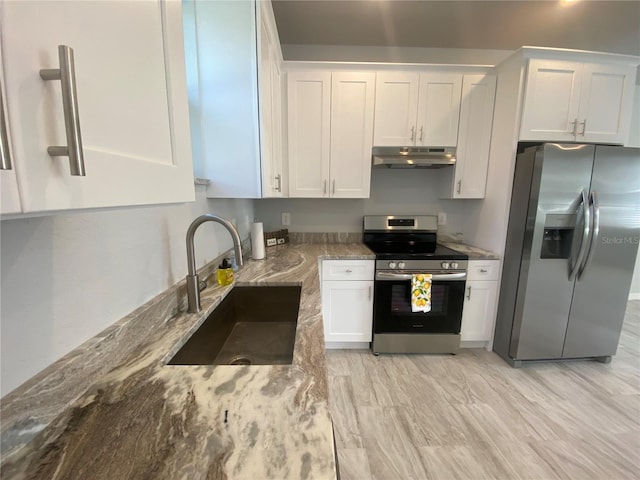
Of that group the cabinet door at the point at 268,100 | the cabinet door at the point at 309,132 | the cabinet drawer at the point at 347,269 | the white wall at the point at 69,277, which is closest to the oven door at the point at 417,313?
the cabinet drawer at the point at 347,269

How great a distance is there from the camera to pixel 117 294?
0.78m

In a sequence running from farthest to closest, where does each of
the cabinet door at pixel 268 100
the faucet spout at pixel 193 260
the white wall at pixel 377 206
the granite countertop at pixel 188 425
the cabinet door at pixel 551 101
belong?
the white wall at pixel 377 206, the cabinet door at pixel 551 101, the cabinet door at pixel 268 100, the faucet spout at pixel 193 260, the granite countertop at pixel 188 425

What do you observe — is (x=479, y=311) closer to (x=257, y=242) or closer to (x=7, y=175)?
(x=257, y=242)

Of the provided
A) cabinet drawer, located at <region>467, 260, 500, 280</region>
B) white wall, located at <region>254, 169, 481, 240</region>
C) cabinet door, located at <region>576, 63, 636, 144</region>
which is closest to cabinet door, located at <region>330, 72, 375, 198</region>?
white wall, located at <region>254, 169, 481, 240</region>

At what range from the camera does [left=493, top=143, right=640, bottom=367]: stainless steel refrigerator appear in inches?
73.4

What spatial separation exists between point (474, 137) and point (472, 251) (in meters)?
1.00

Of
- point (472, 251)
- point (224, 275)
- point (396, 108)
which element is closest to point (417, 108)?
point (396, 108)

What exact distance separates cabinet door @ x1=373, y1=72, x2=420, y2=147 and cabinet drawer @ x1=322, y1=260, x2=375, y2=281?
1.06 m

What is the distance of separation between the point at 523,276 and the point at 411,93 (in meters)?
1.73

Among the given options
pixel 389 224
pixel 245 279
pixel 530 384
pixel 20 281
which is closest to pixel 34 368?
pixel 20 281

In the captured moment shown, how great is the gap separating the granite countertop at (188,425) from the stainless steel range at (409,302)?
1.47 m

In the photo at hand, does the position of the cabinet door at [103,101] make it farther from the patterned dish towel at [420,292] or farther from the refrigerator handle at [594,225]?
the refrigerator handle at [594,225]

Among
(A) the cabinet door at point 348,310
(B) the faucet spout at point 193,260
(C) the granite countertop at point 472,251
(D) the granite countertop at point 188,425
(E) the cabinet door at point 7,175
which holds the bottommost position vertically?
(A) the cabinet door at point 348,310

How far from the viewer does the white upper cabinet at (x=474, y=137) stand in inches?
87.7
